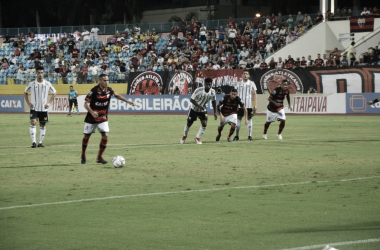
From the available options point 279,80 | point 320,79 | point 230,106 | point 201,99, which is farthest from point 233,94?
point 279,80

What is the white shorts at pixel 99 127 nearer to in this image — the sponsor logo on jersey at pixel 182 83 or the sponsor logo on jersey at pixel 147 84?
the sponsor logo on jersey at pixel 182 83

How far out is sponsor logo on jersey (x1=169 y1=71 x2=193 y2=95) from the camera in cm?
3631

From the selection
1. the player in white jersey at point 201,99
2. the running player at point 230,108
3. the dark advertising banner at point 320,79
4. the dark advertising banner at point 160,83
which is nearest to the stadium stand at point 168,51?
the dark advertising banner at point 320,79

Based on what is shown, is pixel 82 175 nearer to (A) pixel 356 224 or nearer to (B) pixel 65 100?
(A) pixel 356 224

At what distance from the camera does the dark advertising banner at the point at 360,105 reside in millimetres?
30078

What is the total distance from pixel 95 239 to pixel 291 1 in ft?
181

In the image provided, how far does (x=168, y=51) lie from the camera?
42.7 meters

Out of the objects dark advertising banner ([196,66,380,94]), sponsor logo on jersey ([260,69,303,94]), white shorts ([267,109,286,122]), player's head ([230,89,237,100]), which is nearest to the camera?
player's head ([230,89,237,100])

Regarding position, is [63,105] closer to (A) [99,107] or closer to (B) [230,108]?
(B) [230,108]

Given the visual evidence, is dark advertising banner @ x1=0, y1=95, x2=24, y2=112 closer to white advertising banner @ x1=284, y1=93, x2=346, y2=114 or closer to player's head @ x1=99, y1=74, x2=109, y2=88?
white advertising banner @ x1=284, y1=93, x2=346, y2=114

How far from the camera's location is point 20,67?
46.2 meters

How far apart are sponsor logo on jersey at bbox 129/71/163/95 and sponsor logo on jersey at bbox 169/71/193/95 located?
1.00 m

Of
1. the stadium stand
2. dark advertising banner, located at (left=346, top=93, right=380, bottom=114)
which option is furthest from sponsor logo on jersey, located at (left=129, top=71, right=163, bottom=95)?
dark advertising banner, located at (left=346, top=93, right=380, bottom=114)

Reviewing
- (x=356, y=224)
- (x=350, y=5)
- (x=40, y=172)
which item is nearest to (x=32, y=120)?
(x=40, y=172)
